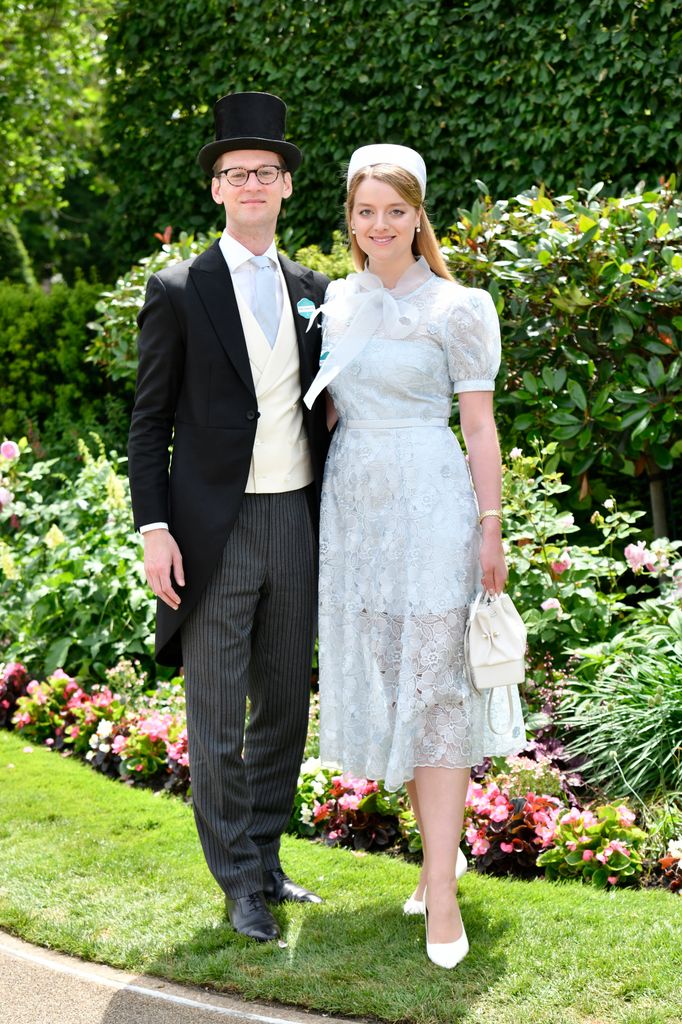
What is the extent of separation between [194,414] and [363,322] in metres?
0.49

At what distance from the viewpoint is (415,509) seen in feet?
9.58

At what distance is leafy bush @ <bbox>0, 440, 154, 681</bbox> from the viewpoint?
16.4 feet

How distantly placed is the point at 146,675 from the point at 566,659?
1.68 meters

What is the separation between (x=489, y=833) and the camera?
3508 mm

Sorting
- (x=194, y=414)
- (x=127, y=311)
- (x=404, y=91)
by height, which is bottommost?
(x=194, y=414)

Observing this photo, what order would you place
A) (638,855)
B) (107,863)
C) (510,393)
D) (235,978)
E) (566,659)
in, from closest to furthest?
(235,978)
(638,855)
(107,863)
(566,659)
(510,393)

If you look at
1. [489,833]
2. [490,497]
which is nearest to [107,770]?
[489,833]

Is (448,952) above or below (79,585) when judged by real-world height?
below

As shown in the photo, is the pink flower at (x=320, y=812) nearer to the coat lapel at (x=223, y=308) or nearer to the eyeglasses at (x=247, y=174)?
the coat lapel at (x=223, y=308)

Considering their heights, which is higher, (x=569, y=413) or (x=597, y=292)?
(x=597, y=292)

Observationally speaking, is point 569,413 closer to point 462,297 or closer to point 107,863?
point 462,297

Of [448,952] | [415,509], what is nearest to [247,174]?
[415,509]

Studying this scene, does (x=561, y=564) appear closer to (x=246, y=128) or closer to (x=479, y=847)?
(x=479, y=847)

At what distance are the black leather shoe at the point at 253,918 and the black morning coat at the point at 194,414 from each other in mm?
744
